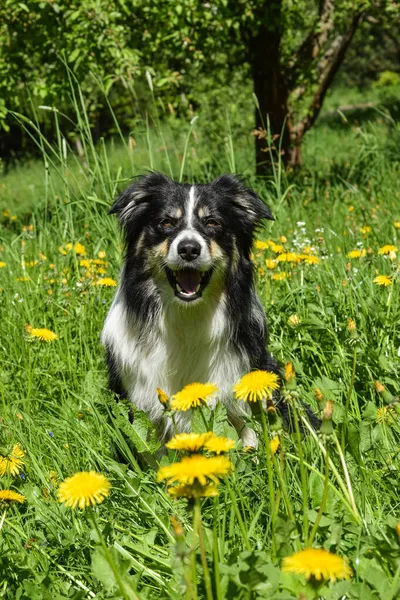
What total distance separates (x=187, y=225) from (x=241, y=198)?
0.34 metres

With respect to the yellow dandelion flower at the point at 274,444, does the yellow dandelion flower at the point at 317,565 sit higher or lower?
higher

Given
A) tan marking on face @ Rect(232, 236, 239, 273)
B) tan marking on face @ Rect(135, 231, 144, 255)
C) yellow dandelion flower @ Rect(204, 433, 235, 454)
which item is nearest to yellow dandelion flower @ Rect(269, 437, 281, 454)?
yellow dandelion flower @ Rect(204, 433, 235, 454)

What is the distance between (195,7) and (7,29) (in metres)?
1.85

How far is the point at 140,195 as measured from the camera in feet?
10.1

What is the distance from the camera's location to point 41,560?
1.74 meters

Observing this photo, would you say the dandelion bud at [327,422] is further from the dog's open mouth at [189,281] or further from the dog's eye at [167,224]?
the dog's eye at [167,224]

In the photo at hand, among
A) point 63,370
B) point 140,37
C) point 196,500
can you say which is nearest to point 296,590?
point 196,500

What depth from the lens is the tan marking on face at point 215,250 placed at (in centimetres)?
290

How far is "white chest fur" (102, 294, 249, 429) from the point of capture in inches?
118

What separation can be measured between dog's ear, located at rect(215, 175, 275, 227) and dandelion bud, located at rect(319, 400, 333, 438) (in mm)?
1974

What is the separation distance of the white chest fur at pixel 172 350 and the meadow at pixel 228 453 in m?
0.18

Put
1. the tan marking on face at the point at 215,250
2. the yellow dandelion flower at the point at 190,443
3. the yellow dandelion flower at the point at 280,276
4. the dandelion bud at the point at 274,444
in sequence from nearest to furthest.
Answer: the yellow dandelion flower at the point at 190,443 < the dandelion bud at the point at 274,444 < the tan marking on face at the point at 215,250 < the yellow dandelion flower at the point at 280,276

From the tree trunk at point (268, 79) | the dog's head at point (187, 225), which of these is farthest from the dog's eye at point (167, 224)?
the tree trunk at point (268, 79)

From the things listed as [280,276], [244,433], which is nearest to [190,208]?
[280,276]
